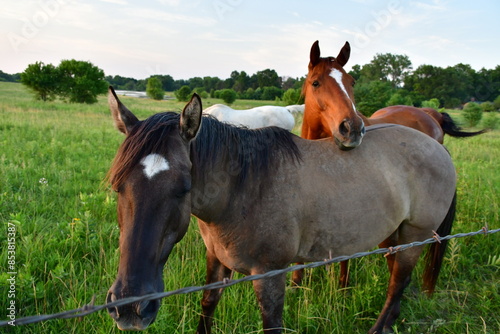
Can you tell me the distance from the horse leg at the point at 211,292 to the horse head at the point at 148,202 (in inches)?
38.8

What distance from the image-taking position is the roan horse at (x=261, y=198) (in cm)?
146

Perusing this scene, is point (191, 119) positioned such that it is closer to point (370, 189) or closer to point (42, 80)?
point (370, 189)

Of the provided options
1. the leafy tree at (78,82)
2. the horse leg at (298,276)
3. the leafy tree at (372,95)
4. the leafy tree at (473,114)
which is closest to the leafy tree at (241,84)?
the leafy tree at (78,82)

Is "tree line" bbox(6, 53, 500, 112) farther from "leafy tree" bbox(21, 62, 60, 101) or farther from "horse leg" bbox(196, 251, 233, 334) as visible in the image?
"horse leg" bbox(196, 251, 233, 334)

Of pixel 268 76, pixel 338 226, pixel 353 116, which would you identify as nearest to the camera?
pixel 338 226

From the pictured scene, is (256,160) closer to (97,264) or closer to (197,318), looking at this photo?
(197,318)

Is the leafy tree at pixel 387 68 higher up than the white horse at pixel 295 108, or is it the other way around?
the leafy tree at pixel 387 68

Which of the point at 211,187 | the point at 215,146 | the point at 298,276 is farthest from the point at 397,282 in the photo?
the point at 215,146

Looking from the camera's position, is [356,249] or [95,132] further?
[95,132]

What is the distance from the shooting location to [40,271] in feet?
9.43

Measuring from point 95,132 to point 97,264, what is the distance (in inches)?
356

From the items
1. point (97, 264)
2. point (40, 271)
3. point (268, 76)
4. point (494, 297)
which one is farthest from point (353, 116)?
point (268, 76)

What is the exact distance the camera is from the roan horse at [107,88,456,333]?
1457 millimetres

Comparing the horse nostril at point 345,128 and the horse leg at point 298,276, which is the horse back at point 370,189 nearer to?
the horse nostril at point 345,128
